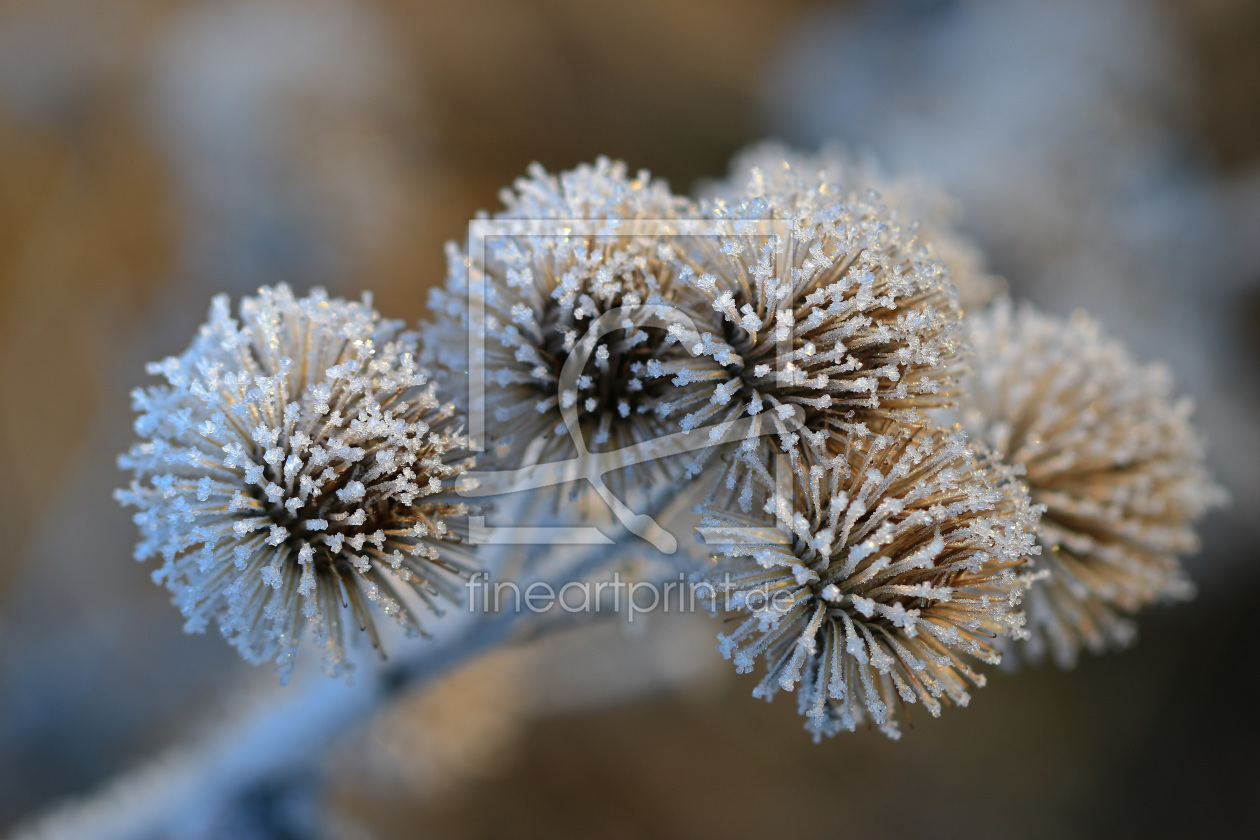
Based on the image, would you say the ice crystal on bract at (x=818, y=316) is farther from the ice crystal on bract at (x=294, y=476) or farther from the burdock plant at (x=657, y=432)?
the ice crystal on bract at (x=294, y=476)

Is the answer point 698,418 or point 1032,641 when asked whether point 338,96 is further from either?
point 1032,641

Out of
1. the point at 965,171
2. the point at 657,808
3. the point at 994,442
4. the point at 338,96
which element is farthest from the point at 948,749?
the point at 338,96

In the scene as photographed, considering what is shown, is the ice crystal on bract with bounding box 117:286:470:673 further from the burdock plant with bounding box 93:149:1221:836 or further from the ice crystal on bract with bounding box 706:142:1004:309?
the ice crystal on bract with bounding box 706:142:1004:309

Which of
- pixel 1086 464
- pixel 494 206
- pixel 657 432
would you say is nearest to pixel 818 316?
pixel 657 432

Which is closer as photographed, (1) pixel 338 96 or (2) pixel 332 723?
(2) pixel 332 723

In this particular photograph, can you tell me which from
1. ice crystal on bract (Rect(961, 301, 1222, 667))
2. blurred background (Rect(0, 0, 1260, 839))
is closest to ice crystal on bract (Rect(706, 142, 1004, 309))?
ice crystal on bract (Rect(961, 301, 1222, 667))

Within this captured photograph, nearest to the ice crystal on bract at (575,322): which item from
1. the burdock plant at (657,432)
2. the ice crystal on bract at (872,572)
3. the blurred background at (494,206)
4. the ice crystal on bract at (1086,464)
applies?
the burdock plant at (657,432)
